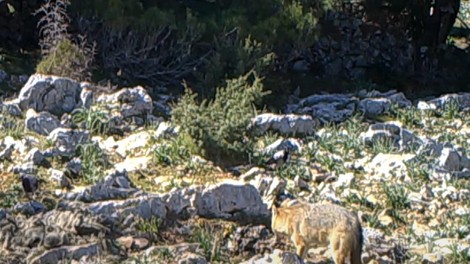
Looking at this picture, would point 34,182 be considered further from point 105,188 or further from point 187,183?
point 187,183

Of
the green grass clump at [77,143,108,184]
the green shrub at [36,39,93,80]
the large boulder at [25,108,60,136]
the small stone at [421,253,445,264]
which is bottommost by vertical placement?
the small stone at [421,253,445,264]

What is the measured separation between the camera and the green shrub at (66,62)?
1287 centimetres

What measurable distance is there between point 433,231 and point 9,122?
4232 millimetres

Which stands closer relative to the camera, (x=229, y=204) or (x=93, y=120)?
(x=229, y=204)

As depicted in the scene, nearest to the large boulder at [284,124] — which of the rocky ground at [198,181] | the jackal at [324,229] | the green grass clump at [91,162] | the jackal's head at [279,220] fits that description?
the rocky ground at [198,181]

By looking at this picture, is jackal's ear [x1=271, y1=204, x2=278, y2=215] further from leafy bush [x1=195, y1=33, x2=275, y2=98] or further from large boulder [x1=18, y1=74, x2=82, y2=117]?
leafy bush [x1=195, y1=33, x2=275, y2=98]

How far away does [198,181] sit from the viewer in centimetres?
1012

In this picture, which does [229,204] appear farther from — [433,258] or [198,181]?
[433,258]

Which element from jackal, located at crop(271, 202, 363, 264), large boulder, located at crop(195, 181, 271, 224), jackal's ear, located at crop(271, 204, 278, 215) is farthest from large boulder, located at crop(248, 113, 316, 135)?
jackal, located at crop(271, 202, 363, 264)

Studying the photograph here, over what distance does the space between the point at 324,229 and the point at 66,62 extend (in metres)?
5.55

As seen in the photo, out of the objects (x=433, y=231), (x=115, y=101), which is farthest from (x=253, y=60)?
(x=433, y=231)

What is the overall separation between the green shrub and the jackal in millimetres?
5069

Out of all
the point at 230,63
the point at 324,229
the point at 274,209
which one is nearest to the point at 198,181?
the point at 274,209

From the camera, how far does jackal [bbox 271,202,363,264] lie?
8.07 metres
